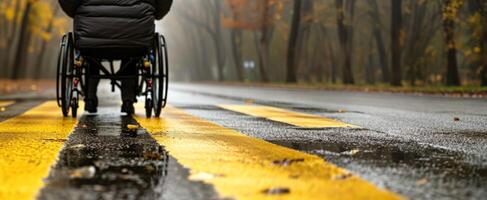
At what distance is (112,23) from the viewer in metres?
7.73

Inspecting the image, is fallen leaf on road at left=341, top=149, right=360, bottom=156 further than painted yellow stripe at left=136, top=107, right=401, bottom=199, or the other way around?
fallen leaf on road at left=341, top=149, right=360, bottom=156

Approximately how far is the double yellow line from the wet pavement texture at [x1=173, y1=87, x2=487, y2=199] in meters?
0.18

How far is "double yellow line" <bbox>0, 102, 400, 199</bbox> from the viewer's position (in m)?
3.11

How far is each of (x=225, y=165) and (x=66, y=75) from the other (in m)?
4.29

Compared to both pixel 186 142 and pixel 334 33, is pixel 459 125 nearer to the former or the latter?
pixel 186 142

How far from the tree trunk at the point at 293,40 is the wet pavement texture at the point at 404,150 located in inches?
1236

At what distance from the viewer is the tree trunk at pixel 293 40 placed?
39062mm

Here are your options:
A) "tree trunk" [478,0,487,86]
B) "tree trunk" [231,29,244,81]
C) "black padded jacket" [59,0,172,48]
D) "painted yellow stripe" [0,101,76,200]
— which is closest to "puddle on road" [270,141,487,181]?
"painted yellow stripe" [0,101,76,200]

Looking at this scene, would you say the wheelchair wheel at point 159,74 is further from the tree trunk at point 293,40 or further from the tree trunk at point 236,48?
the tree trunk at point 236,48

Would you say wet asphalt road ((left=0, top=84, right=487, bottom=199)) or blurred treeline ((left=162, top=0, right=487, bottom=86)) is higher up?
blurred treeline ((left=162, top=0, right=487, bottom=86))

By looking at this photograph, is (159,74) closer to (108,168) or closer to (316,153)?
(316,153)

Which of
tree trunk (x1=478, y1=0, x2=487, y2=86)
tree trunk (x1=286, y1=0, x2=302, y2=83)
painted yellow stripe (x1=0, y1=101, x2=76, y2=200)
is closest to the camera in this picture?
painted yellow stripe (x1=0, y1=101, x2=76, y2=200)

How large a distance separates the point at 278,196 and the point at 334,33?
49.1 m

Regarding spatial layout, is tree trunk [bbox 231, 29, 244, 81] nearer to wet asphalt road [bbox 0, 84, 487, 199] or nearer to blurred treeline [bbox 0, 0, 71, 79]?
blurred treeline [bbox 0, 0, 71, 79]
